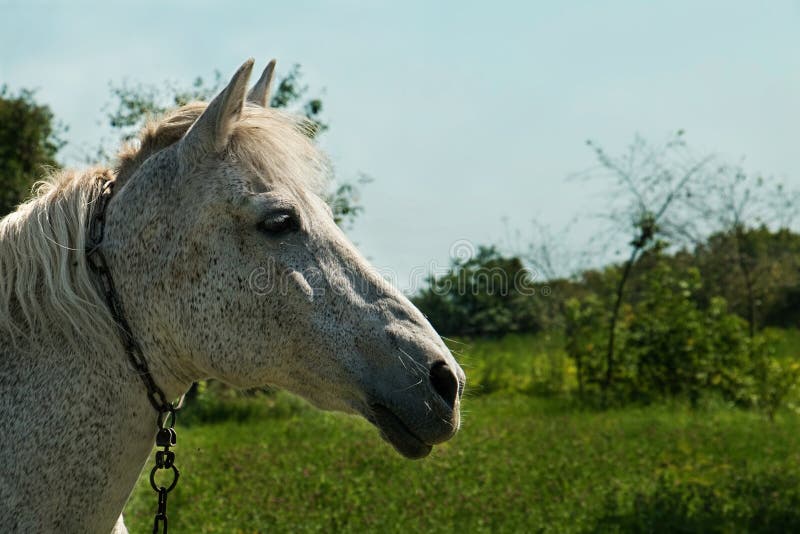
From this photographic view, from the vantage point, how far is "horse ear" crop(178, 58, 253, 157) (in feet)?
6.80

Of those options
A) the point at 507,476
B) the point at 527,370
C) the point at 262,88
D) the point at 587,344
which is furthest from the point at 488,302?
the point at 262,88

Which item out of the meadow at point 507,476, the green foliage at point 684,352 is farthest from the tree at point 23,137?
the green foliage at point 684,352

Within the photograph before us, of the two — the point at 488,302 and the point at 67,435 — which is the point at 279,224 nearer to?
the point at 67,435

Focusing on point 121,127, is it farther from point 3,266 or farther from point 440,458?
point 3,266

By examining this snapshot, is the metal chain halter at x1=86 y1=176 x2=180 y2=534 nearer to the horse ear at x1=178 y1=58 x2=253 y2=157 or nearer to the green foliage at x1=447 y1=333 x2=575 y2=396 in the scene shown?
the horse ear at x1=178 y1=58 x2=253 y2=157

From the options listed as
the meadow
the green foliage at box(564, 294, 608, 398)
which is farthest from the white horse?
the green foliage at box(564, 294, 608, 398)

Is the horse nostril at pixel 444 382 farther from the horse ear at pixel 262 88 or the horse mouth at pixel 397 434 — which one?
the horse ear at pixel 262 88

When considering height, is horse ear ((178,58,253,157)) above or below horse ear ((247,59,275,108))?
below

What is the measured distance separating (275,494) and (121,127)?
6238 millimetres

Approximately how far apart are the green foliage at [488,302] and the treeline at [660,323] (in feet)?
0.13

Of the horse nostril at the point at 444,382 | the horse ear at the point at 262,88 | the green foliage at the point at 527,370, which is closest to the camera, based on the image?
the horse nostril at the point at 444,382

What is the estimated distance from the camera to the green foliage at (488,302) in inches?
493

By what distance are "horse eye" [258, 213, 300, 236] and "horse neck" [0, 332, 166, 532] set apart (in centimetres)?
50

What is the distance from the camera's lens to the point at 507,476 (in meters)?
7.00
